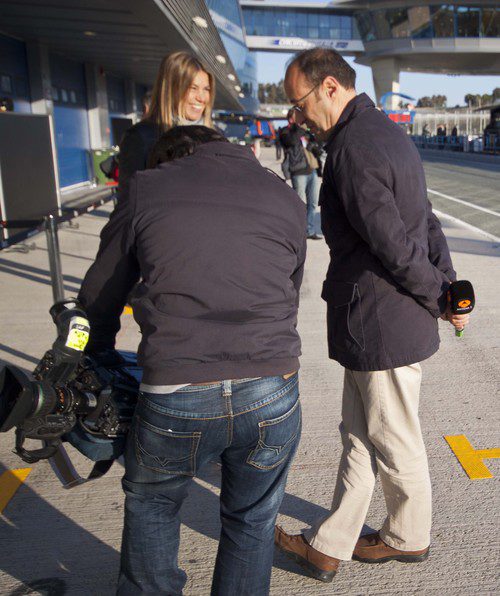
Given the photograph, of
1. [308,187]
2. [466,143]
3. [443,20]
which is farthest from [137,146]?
[443,20]

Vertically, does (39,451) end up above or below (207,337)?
below

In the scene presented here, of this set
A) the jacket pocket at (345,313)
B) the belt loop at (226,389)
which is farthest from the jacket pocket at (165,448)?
the jacket pocket at (345,313)

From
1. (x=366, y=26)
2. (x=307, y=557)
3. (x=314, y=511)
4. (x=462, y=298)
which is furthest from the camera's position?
(x=366, y=26)

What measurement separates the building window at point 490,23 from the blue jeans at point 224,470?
63365 mm

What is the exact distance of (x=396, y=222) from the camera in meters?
1.99

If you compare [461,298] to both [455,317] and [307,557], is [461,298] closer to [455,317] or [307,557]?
[455,317]

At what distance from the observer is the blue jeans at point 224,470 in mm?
1681

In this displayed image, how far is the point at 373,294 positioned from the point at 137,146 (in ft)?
5.86

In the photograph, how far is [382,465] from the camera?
2365 mm

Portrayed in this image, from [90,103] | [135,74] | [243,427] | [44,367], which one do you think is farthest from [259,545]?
[135,74]

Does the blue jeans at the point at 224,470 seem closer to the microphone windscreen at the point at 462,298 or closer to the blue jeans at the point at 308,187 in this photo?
the microphone windscreen at the point at 462,298

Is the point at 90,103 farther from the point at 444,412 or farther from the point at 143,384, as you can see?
the point at 143,384

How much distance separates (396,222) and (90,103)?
18.2 m

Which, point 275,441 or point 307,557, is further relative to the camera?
point 307,557
